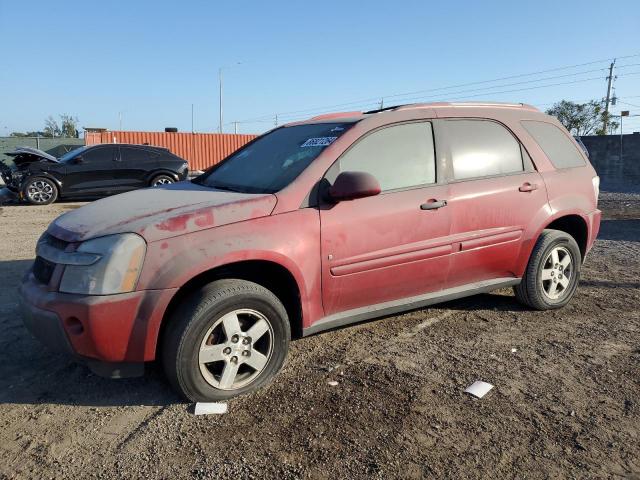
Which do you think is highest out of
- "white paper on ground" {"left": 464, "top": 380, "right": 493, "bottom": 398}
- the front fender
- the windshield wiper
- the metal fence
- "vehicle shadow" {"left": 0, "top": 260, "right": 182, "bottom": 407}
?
the metal fence

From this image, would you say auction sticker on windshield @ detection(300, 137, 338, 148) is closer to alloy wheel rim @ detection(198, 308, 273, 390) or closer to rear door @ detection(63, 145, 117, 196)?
alloy wheel rim @ detection(198, 308, 273, 390)

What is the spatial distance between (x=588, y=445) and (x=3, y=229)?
30.3ft

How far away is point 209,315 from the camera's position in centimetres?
288

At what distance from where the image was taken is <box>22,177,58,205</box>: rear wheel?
11852mm

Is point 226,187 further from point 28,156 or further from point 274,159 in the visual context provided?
point 28,156

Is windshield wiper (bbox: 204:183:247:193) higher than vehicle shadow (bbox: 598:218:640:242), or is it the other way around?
windshield wiper (bbox: 204:183:247:193)

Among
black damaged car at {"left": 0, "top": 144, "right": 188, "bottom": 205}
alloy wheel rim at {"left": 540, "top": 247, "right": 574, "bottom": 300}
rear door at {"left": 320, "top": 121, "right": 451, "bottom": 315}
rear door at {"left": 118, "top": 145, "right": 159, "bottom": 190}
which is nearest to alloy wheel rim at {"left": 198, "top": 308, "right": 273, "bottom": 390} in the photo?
rear door at {"left": 320, "top": 121, "right": 451, "bottom": 315}

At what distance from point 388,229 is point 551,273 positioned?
6.44 ft

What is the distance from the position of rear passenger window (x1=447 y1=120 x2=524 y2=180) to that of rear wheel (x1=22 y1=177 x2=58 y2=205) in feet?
35.9

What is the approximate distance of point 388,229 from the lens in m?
3.48

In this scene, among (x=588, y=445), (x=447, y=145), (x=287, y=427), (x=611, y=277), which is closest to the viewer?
(x=588, y=445)

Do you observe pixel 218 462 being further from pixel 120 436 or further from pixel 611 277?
pixel 611 277

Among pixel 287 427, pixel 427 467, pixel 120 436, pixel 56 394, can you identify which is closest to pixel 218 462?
pixel 287 427

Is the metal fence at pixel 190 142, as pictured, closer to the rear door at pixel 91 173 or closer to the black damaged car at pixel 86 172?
the black damaged car at pixel 86 172
